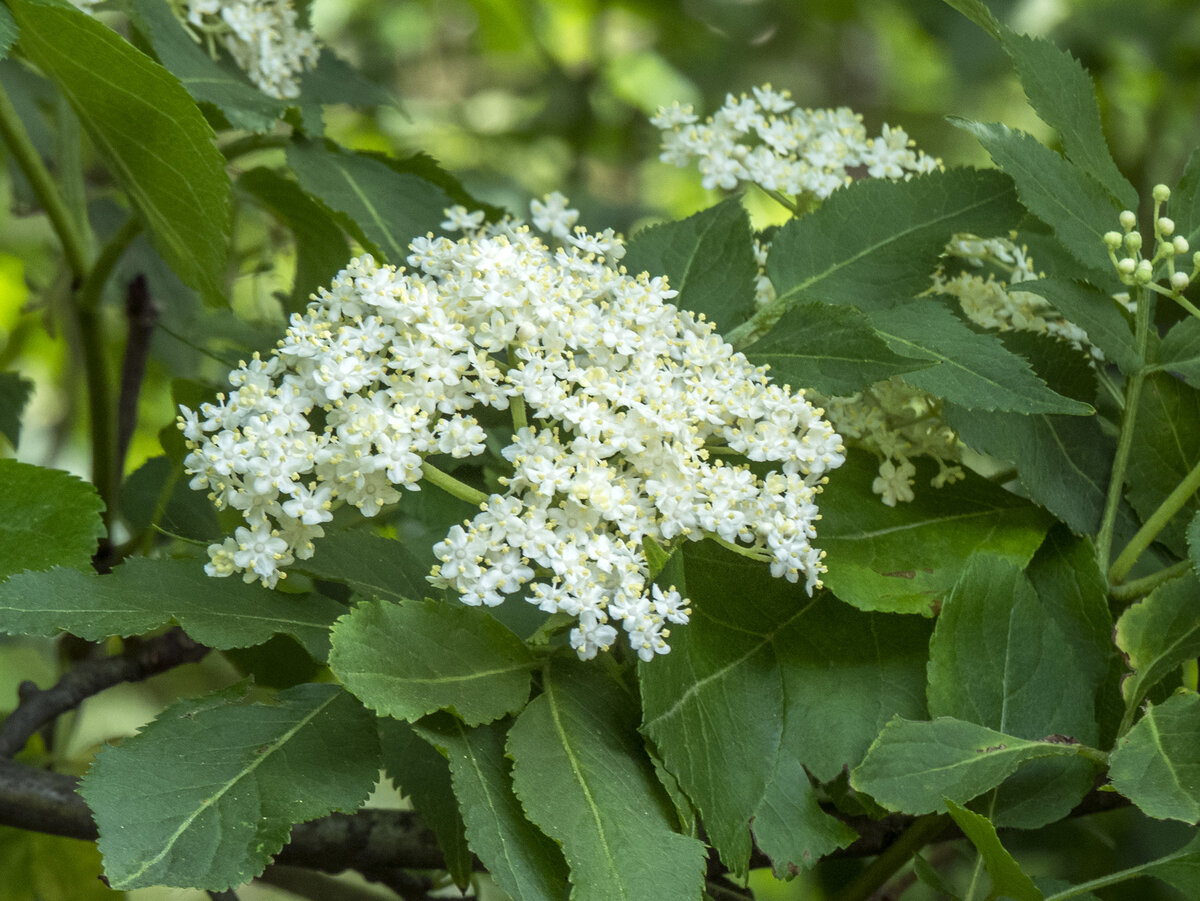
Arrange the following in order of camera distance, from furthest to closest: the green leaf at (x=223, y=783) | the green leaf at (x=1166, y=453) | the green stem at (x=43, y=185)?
1. the green stem at (x=43, y=185)
2. the green leaf at (x=1166, y=453)
3. the green leaf at (x=223, y=783)

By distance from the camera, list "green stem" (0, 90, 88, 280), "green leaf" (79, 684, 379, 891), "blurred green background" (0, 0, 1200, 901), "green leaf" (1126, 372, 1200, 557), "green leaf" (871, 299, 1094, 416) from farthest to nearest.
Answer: "blurred green background" (0, 0, 1200, 901) → "green stem" (0, 90, 88, 280) → "green leaf" (1126, 372, 1200, 557) → "green leaf" (871, 299, 1094, 416) → "green leaf" (79, 684, 379, 891)

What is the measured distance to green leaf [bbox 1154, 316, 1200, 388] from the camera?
649mm

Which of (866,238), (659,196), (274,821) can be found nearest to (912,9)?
(659,196)

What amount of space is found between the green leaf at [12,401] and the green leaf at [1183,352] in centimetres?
84

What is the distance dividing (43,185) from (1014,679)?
77 centimetres

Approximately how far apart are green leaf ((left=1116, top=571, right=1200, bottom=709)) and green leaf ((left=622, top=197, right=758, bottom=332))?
0.27 meters

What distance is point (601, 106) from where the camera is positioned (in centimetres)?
201

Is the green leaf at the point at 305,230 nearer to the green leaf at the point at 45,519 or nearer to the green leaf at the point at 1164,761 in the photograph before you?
the green leaf at the point at 45,519

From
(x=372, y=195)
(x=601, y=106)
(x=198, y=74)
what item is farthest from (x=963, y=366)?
(x=601, y=106)

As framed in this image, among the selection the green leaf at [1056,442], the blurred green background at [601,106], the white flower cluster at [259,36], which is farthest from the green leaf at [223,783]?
the blurred green background at [601,106]

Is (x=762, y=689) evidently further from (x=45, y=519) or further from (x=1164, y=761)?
(x=45, y=519)

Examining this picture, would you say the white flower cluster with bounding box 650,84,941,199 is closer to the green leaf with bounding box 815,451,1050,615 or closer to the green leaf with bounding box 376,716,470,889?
the green leaf with bounding box 815,451,1050,615

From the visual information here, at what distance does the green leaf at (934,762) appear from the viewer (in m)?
0.53

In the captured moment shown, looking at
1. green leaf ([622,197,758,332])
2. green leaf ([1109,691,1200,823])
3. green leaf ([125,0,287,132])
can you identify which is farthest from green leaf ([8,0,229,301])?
green leaf ([1109,691,1200,823])
